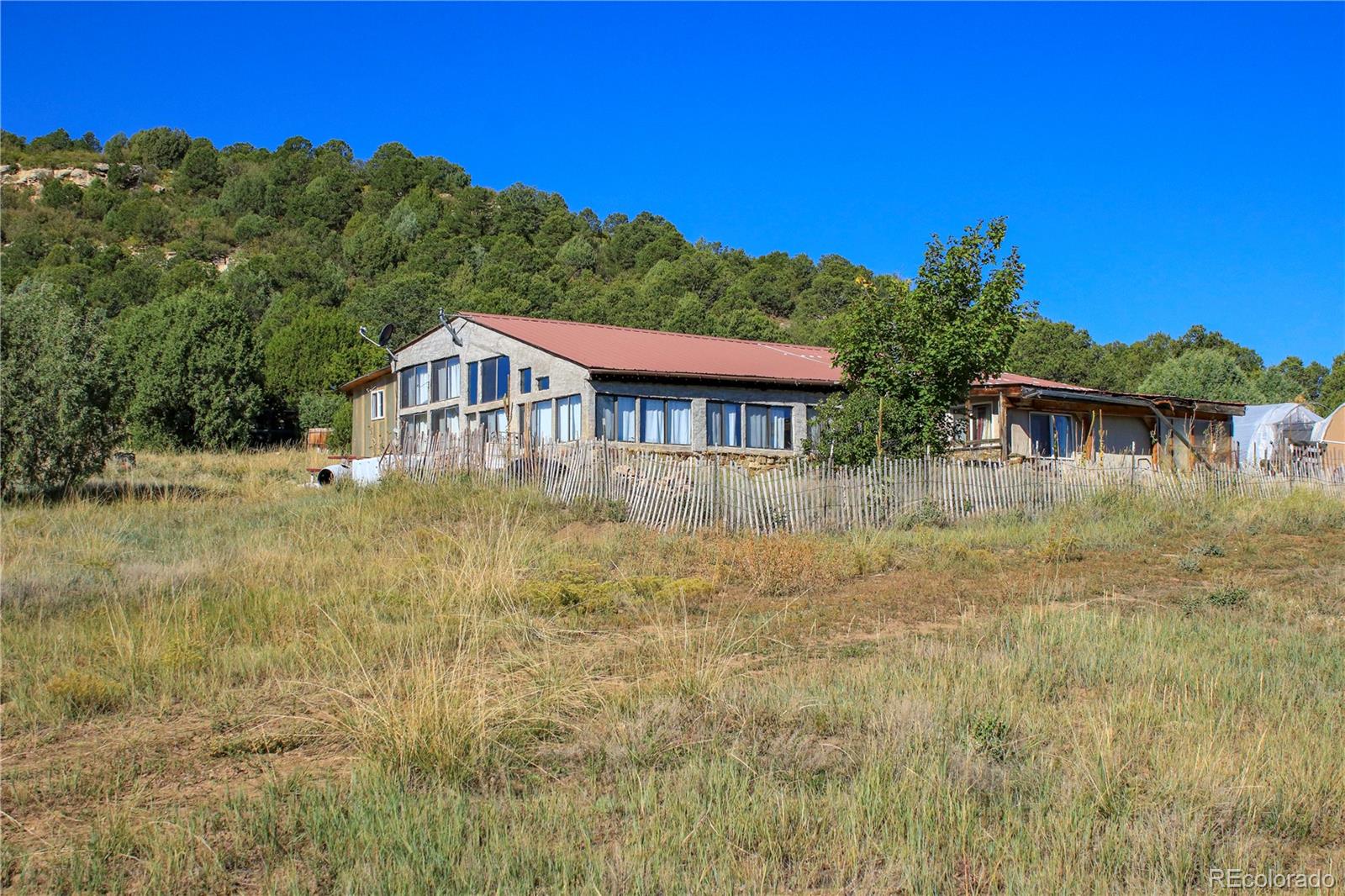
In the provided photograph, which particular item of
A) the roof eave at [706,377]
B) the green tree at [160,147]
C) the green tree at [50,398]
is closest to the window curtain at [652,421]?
the roof eave at [706,377]

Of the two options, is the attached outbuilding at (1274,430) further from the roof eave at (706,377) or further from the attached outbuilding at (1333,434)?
the roof eave at (706,377)

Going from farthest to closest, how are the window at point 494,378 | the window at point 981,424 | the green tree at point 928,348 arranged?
the window at point 494,378 → the window at point 981,424 → the green tree at point 928,348

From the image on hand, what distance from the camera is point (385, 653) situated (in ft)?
25.7

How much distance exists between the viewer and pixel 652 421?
26.8 meters

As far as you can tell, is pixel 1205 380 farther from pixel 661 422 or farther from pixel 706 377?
pixel 661 422

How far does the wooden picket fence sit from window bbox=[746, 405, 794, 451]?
7011mm

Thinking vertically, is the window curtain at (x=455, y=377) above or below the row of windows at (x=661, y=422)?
above

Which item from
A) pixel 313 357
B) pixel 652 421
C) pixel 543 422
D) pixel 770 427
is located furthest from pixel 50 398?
pixel 313 357

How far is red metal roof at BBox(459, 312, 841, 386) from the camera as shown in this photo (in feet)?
87.8

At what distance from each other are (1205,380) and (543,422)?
126ft

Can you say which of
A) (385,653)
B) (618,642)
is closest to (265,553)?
(385,653)

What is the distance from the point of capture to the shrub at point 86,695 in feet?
22.4

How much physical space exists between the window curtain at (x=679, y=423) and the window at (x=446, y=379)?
7.46 m

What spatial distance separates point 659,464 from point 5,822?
12.7 meters
